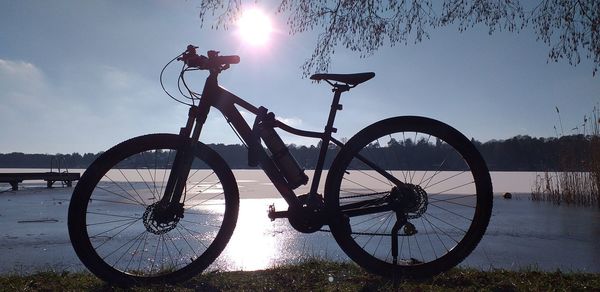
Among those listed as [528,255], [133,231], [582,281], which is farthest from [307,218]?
[133,231]

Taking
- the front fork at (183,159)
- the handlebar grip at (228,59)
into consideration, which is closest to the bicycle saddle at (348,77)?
the handlebar grip at (228,59)

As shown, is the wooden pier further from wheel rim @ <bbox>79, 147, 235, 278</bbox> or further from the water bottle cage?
the water bottle cage

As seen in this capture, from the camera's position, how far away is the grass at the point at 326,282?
Answer: 8.97 ft

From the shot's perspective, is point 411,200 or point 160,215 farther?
point 411,200

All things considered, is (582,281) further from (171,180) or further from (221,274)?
(171,180)

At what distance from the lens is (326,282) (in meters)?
2.90

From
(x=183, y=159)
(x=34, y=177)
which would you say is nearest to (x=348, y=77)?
(x=183, y=159)

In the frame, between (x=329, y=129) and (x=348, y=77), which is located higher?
(x=348, y=77)

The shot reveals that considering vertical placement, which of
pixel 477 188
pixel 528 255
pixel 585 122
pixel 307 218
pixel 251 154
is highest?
pixel 585 122

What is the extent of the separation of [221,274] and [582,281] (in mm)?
2339

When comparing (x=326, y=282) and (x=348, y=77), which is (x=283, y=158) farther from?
(x=326, y=282)

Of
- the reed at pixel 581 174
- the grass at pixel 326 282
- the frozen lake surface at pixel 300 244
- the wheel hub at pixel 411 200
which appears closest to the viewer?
the grass at pixel 326 282

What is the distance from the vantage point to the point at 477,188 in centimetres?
300

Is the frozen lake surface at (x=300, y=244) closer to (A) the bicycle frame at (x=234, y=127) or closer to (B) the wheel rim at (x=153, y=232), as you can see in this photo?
(B) the wheel rim at (x=153, y=232)
